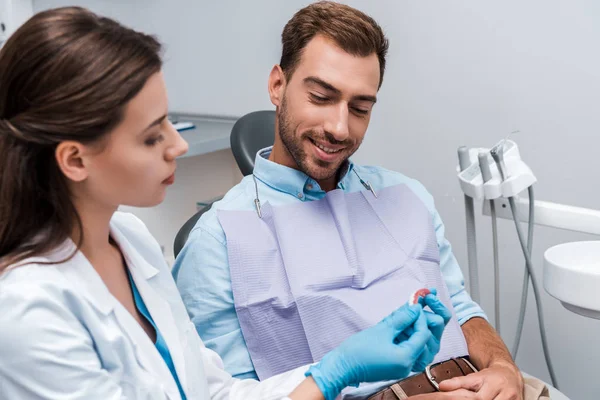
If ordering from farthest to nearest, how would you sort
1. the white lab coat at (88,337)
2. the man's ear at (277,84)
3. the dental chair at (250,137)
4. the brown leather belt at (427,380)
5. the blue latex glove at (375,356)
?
1. the dental chair at (250,137)
2. the man's ear at (277,84)
3. the brown leather belt at (427,380)
4. the blue latex glove at (375,356)
5. the white lab coat at (88,337)

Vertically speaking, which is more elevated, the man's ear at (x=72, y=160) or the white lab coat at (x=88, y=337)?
the man's ear at (x=72, y=160)

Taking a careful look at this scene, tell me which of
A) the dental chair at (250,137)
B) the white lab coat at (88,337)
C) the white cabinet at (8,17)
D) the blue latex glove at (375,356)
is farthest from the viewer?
the white cabinet at (8,17)

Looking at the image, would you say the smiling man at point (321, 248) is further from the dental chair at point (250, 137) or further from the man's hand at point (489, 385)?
the dental chair at point (250, 137)

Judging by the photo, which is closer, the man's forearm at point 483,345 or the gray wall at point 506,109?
the man's forearm at point 483,345

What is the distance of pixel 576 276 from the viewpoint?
138 centimetres

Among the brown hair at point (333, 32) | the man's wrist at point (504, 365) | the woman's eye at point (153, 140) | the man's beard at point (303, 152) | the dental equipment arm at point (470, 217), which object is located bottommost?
the man's wrist at point (504, 365)

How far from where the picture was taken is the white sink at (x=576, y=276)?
136 cm

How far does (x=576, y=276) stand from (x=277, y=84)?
720 millimetres

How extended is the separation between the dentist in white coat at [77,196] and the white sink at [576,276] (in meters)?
0.80

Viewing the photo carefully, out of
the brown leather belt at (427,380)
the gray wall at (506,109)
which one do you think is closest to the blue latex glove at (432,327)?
the brown leather belt at (427,380)

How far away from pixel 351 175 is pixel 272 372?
0.48 m

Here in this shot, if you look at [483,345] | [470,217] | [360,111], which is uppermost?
[360,111]

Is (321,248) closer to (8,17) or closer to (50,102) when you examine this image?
(50,102)

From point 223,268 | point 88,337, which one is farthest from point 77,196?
point 223,268
